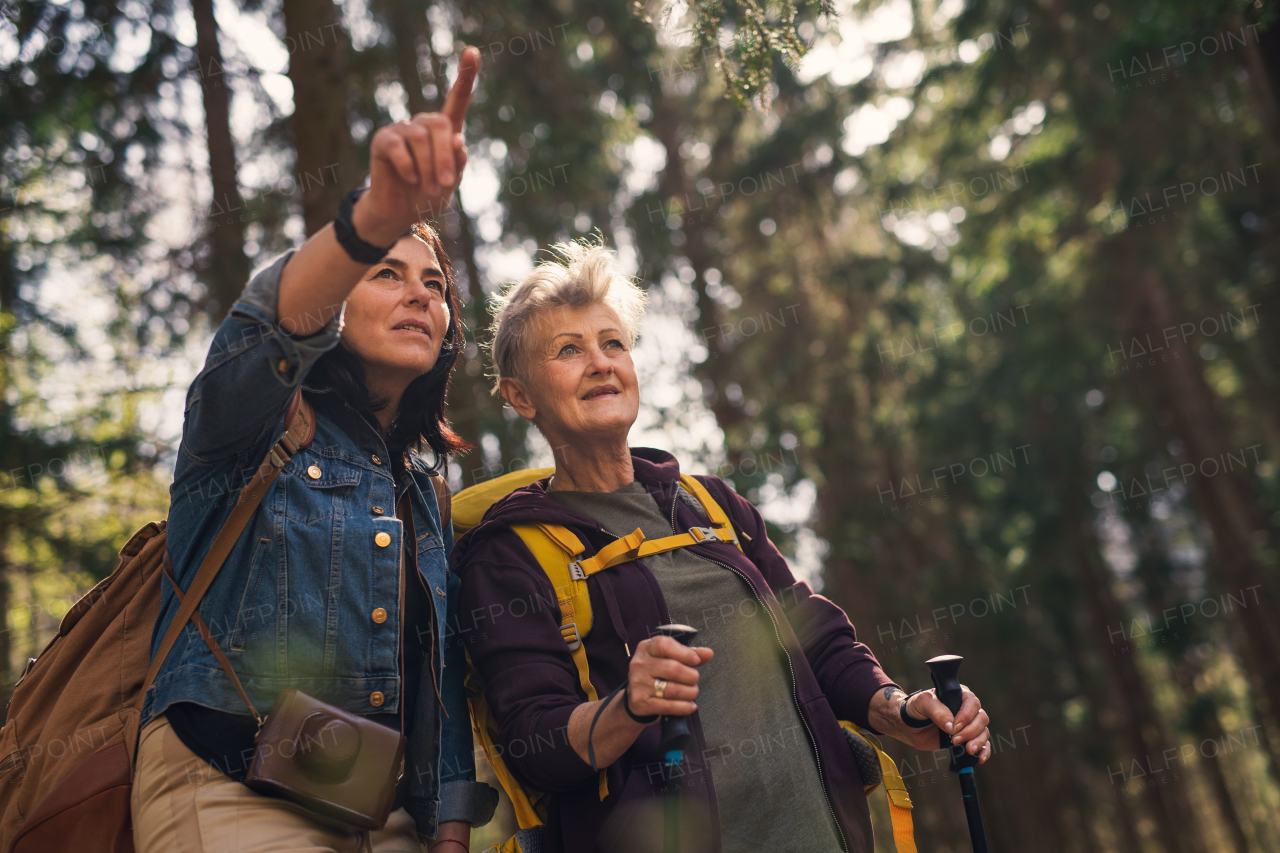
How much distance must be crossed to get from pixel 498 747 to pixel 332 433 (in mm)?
1042

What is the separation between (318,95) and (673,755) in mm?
4572

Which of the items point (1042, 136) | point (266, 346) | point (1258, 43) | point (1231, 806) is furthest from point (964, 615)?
point (266, 346)

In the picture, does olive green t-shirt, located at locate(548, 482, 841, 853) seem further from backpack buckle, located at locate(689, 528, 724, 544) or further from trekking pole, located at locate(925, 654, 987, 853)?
trekking pole, located at locate(925, 654, 987, 853)

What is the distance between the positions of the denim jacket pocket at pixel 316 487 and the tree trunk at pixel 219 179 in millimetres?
4957

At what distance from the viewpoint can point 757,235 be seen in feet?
43.2

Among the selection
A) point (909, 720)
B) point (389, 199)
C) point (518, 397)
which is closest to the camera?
point (389, 199)

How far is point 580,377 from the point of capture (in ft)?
9.70

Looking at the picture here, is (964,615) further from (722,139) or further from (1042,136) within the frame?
(722,139)

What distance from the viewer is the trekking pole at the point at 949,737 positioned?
2434 millimetres

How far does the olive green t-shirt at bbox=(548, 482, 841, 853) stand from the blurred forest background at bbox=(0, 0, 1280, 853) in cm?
191

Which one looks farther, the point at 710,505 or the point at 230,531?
the point at 710,505

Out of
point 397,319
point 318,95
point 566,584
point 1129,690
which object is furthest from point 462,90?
point 1129,690

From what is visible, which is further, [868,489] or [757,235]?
[757,235]

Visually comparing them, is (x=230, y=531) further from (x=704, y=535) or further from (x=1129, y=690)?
(x=1129, y=690)
